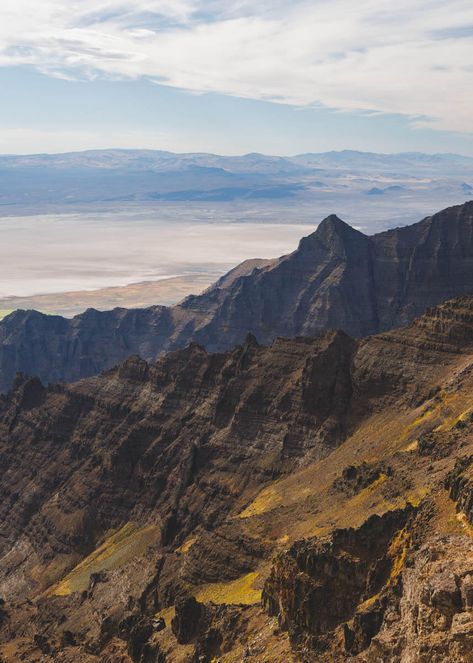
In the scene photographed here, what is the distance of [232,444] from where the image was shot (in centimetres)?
14025

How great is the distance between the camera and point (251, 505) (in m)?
123

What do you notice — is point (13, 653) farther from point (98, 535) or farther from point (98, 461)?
point (98, 461)

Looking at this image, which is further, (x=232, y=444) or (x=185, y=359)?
(x=185, y=359)

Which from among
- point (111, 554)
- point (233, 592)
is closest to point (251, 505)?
point (111, 554)

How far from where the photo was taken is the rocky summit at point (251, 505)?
59969mm

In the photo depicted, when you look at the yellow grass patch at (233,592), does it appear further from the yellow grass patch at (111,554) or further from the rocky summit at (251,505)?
the yellow grass patch at (111,554)

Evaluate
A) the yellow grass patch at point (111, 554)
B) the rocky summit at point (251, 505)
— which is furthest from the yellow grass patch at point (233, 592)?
the yellow grass patch at point (111, 554)

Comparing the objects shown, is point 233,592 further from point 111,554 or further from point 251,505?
point 111,554

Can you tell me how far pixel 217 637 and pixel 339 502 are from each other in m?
28.1

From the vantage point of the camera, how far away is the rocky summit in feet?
197

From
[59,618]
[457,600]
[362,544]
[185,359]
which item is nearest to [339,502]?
[362,544]

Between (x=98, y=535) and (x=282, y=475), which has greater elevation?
(x=282, y=475)

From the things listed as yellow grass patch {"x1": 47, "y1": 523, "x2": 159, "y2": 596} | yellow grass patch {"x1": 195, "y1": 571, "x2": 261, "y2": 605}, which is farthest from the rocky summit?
yellow grass patch {"x1": 47, "y1": 523, "x2": 159, "y2": 596}

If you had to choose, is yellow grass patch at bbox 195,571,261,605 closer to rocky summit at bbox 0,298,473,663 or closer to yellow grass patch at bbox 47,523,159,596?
rocky summit at bbox 0,298,473,663
